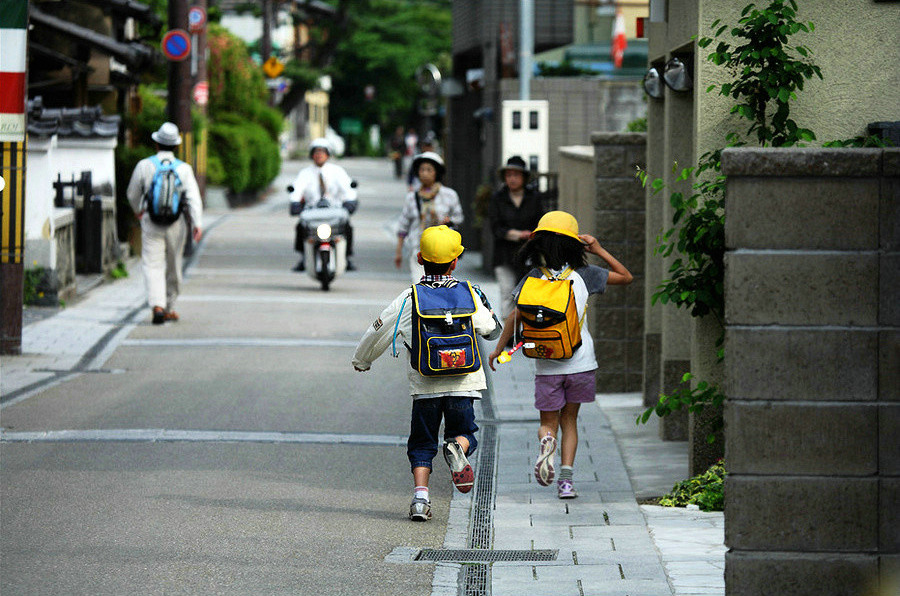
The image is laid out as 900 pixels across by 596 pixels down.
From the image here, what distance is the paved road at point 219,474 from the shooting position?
6.42 meters

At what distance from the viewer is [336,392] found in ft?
38.1

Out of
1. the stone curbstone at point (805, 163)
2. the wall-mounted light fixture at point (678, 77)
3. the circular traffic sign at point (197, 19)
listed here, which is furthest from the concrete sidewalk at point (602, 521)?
the circular traffic sign at point (197, 19)

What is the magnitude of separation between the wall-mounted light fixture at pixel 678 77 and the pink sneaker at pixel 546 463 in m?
2.39

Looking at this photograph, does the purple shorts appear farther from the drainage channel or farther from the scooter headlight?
the scooter headlight

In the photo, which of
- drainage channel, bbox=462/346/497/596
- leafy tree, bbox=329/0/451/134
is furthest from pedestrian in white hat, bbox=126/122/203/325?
leafy tree, bbox=329/0/451/134

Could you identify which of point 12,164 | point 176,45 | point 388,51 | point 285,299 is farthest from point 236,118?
point 388,51

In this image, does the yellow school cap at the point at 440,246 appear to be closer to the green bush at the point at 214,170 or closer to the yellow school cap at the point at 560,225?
the yellow school cap at the point at 560,225

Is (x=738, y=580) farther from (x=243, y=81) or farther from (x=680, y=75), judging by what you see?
→ (x=243, y=81)

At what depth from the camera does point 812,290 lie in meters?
4.93

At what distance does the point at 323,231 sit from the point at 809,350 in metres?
14.4

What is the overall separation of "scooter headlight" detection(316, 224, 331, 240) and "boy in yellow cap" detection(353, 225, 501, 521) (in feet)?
37.2

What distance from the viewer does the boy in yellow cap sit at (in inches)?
294

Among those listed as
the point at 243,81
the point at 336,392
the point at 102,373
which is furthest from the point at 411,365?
the point at 243,81

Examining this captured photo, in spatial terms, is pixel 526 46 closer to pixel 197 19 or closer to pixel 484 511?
pixel 197 19
